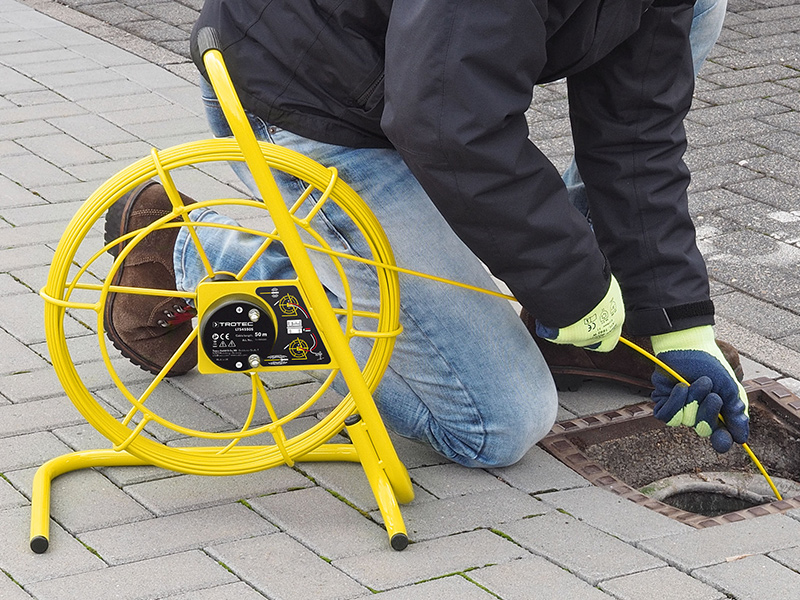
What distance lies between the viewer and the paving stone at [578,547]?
6.75 feet

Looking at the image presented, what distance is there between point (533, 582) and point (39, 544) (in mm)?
904

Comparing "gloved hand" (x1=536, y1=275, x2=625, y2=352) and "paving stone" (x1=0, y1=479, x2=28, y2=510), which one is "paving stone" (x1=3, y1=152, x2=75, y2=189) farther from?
"gloved hand" (x1=536, y1=275, x2=625, y2=352)

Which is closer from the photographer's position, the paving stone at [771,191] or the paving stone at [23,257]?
the paving stone at [23,257]

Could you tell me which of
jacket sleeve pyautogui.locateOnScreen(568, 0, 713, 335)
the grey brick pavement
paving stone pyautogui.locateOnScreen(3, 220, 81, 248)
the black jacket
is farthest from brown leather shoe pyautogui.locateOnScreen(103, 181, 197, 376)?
jacket sleeve pyautogui.locateOnScreen(568, 0, 713, 335)

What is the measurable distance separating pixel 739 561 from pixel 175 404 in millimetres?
1296

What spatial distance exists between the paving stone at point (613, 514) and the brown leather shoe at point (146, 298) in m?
0.96

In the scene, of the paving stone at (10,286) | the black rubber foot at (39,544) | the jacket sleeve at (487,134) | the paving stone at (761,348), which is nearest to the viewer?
the jacket sleeve at (487,134)

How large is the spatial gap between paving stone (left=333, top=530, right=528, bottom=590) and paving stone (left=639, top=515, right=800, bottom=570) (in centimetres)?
28

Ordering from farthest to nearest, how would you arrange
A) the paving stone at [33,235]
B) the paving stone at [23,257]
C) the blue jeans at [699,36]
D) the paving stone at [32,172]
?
the paving stone at [32,172], the paving stone at [33,235], the paving stone at [23,257], the blue jeans at [699,36]

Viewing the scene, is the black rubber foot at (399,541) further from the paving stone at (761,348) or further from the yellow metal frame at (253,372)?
the paving stone at (761,348)

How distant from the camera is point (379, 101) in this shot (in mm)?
2123

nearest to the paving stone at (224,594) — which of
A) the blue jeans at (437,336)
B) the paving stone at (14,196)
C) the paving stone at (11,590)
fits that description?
the paving stone at (11,590)

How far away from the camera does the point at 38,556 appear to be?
2.05 meters

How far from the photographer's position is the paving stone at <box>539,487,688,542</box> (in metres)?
2.19
